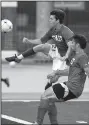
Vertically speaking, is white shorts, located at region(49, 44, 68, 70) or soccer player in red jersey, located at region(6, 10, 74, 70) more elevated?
soccer player in red jersey, located at region(6, 10, 74, 70)

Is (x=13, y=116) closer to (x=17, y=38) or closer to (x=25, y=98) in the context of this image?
(x=25, y=98)

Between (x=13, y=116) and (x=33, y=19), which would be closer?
(x=13, y=116)

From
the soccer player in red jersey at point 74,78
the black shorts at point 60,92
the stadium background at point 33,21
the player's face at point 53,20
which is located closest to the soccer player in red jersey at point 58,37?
the player's face at point 53,20

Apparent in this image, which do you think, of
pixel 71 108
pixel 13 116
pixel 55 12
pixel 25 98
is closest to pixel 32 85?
pixel 25 98

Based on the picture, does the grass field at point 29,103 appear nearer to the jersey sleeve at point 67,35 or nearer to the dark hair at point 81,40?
the jersey sleeve at point 67,35

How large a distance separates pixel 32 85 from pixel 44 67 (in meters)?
4.27

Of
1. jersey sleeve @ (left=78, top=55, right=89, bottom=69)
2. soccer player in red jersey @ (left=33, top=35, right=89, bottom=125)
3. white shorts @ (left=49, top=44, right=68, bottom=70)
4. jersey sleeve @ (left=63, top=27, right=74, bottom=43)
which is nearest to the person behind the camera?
jersey sleeve @ (left=78, top=55, right=89, bottom=69)

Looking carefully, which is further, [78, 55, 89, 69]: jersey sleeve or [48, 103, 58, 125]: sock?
[48, 103, 58, 125]: sock

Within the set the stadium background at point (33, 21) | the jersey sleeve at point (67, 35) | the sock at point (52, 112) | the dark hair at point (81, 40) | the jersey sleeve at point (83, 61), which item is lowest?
the stadium background at point (33, 21)

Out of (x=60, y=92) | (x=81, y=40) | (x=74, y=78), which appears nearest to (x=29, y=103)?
(x=60, y=92)

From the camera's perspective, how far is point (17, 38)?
21641 millimetres

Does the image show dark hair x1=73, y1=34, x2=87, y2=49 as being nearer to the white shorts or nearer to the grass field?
the white shorts

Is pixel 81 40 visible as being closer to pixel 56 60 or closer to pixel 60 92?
pixel 60 92

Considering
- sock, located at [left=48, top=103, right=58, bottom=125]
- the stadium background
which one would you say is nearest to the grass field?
sock, located at [left=48, top=103, right=58, bottom=125]
